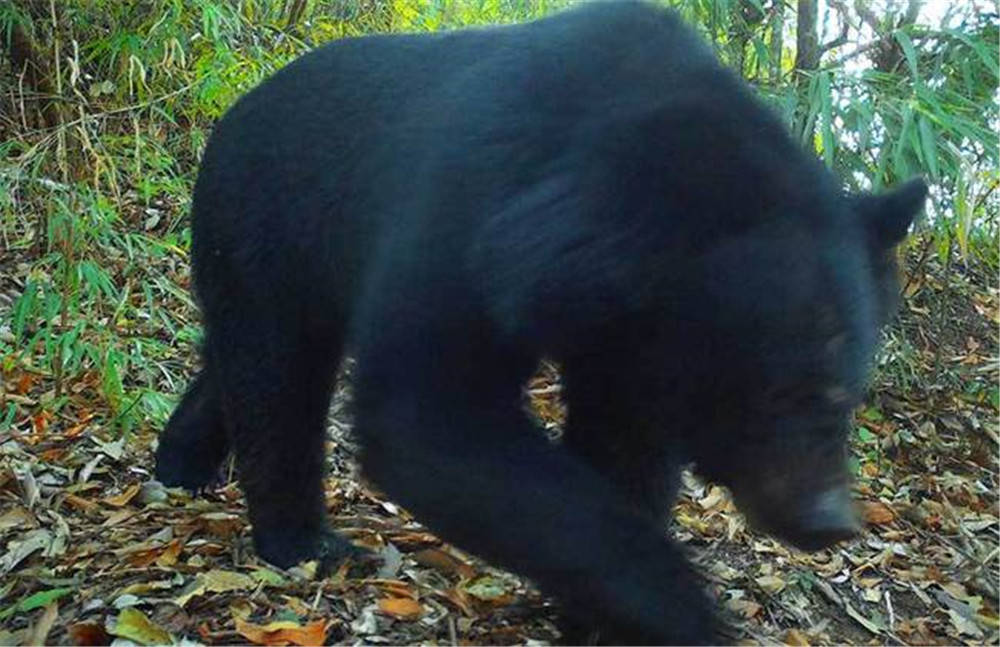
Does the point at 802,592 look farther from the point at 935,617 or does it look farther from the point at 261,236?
the point at 261,236

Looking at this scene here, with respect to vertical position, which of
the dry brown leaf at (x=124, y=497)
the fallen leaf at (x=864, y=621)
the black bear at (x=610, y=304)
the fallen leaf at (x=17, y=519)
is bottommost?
the fallen leaf at (x=864, y=621)

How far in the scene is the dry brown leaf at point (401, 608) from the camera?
2738mm

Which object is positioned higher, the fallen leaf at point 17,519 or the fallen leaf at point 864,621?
the fallen leaf at point 17,519

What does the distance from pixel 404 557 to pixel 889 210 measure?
147cm

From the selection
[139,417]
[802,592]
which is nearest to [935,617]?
[802,592]

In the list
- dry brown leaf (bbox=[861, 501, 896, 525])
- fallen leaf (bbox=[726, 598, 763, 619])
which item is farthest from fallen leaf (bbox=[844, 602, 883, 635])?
dry brown leaf (bbox=[861, 501, 896, 525])

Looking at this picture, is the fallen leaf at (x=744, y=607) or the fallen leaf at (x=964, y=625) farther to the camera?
the fallen leaf at (x=964, y=625)

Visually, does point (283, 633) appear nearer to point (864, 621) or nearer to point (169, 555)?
point (169, 555)

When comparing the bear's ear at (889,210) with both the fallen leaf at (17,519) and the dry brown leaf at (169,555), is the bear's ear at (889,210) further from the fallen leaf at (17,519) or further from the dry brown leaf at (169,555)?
the fallen leaf at (17,519)

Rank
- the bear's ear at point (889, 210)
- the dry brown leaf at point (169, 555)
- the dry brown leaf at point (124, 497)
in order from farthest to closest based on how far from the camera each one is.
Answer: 1. the dry brown leaf at point (124, 497)
2. the dry brown leaf at point (169, 555)
3. the bear's ear at point (889, 210)

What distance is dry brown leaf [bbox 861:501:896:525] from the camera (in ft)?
12.0

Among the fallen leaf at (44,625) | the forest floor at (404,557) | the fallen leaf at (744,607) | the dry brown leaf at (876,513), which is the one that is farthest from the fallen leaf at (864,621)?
the fallen leaf at (44,625)

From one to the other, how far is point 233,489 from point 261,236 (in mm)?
1034

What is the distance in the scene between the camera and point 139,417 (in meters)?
3.95
